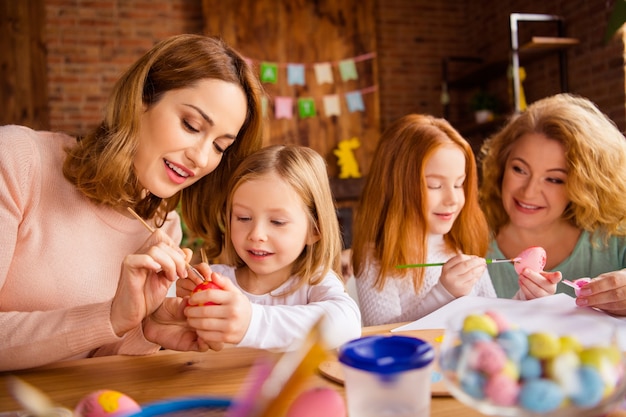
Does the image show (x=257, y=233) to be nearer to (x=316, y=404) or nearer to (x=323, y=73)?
(x=316, y=404)

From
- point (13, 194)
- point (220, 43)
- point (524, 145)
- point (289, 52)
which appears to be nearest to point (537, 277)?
point (524, 145)

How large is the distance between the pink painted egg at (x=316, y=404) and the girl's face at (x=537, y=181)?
4.50 ft

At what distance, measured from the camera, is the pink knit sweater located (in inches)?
44.0

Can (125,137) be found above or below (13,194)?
above

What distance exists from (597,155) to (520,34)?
4204mm

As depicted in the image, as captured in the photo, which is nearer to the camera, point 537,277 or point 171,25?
point 537,277

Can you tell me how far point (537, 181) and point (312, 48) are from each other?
13.3 feet

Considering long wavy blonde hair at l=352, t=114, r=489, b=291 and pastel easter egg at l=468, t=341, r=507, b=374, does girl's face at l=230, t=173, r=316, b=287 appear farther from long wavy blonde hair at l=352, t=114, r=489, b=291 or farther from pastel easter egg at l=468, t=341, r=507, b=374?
pastel easter egg at l=468, t=341, r=507, b=374

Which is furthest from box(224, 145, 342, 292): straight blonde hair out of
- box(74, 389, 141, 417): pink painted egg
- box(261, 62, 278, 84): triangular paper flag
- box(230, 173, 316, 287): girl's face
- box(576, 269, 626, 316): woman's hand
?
box(261, 62, 278, 84): triangular paper flag

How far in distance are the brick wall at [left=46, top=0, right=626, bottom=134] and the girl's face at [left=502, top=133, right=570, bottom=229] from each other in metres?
2.89

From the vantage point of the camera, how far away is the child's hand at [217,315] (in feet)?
3.07

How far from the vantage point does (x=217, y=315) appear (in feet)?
3.09

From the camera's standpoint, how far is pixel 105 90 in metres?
5.09

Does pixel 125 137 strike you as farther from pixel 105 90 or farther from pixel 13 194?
pixel 105 90
